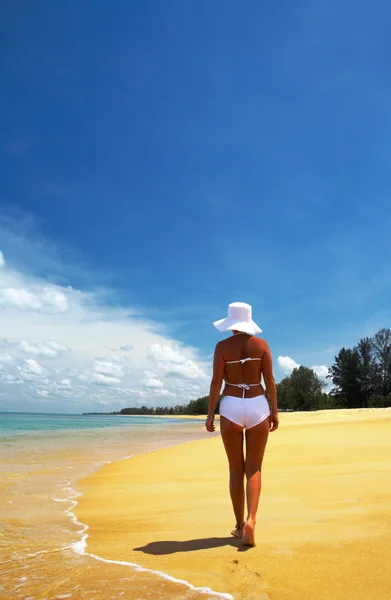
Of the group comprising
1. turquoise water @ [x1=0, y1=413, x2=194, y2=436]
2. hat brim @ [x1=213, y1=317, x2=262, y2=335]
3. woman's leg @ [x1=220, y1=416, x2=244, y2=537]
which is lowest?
turquoise water @ [x1=0, y1=413, x2=194, y2=436]

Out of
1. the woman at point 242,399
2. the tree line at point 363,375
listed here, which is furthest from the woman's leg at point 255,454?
the tree line at point 363,375

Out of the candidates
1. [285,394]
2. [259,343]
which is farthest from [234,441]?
[285,394]

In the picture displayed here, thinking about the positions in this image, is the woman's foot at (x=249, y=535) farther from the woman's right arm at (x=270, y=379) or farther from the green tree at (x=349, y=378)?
the green tree at (x=349, y=378)

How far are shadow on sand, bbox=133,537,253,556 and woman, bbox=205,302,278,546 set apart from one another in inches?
6.9

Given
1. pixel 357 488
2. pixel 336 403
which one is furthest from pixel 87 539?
pixel 336 403

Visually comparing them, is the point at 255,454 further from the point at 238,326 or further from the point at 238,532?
the point at 238,326

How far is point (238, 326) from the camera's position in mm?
4172

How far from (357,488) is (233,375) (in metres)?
2.74

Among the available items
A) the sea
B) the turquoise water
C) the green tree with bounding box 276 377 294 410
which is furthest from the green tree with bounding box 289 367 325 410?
the sea

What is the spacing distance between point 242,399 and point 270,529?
1192 millimetres

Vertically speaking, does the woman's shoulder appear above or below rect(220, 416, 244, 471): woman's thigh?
above

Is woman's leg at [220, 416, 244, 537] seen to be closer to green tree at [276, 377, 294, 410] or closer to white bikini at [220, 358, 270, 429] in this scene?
white bikini at [220, 358, 270, 429]

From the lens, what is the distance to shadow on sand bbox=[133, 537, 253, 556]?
356 cm

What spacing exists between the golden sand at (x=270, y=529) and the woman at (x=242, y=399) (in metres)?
0.44
